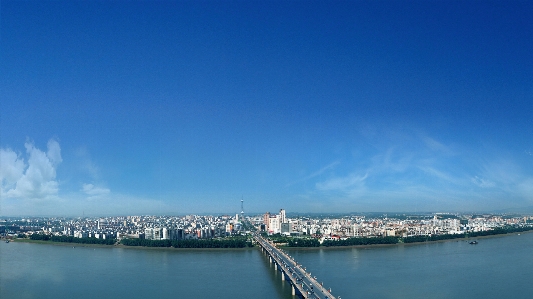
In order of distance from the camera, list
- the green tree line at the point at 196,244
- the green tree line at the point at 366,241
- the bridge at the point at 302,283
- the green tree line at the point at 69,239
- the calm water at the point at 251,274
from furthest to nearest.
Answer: the green tree line at the point at 69,239 < the green tree line at the point at 366,241 < the green tree line at the point at 196,244 < the calm water at the point at 251,274 < the bridge at the point at 302,283

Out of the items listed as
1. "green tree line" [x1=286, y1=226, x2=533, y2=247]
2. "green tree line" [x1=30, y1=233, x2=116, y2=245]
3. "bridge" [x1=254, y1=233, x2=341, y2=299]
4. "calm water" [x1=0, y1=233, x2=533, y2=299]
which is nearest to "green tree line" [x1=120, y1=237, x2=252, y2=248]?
"green tree line" [x1=30, y1=233, x2=116, y2=245]

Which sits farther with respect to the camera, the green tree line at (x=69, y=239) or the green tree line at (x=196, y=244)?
the green tree line at (x=69, y=239)

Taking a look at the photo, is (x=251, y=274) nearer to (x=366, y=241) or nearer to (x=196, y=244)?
(x=196, y=244)

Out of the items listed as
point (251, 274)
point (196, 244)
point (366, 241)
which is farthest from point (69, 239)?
point (366, 241)

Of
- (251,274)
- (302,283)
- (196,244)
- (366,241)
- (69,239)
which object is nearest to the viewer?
(302,283)

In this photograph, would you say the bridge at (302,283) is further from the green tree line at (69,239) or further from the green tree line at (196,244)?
the green tree line at (69,239)

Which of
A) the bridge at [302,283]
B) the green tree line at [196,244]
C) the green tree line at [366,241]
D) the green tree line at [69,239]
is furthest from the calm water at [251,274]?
the green tree line at [69,239]

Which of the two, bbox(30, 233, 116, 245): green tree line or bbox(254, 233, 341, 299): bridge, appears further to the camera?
bbox(30, 233, 116, 245): green tree line

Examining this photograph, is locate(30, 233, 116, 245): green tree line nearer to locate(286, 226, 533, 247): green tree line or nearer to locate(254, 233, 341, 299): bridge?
locate(286, 226, 533, 247): green tree line

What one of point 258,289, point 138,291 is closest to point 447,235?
point 258,289
